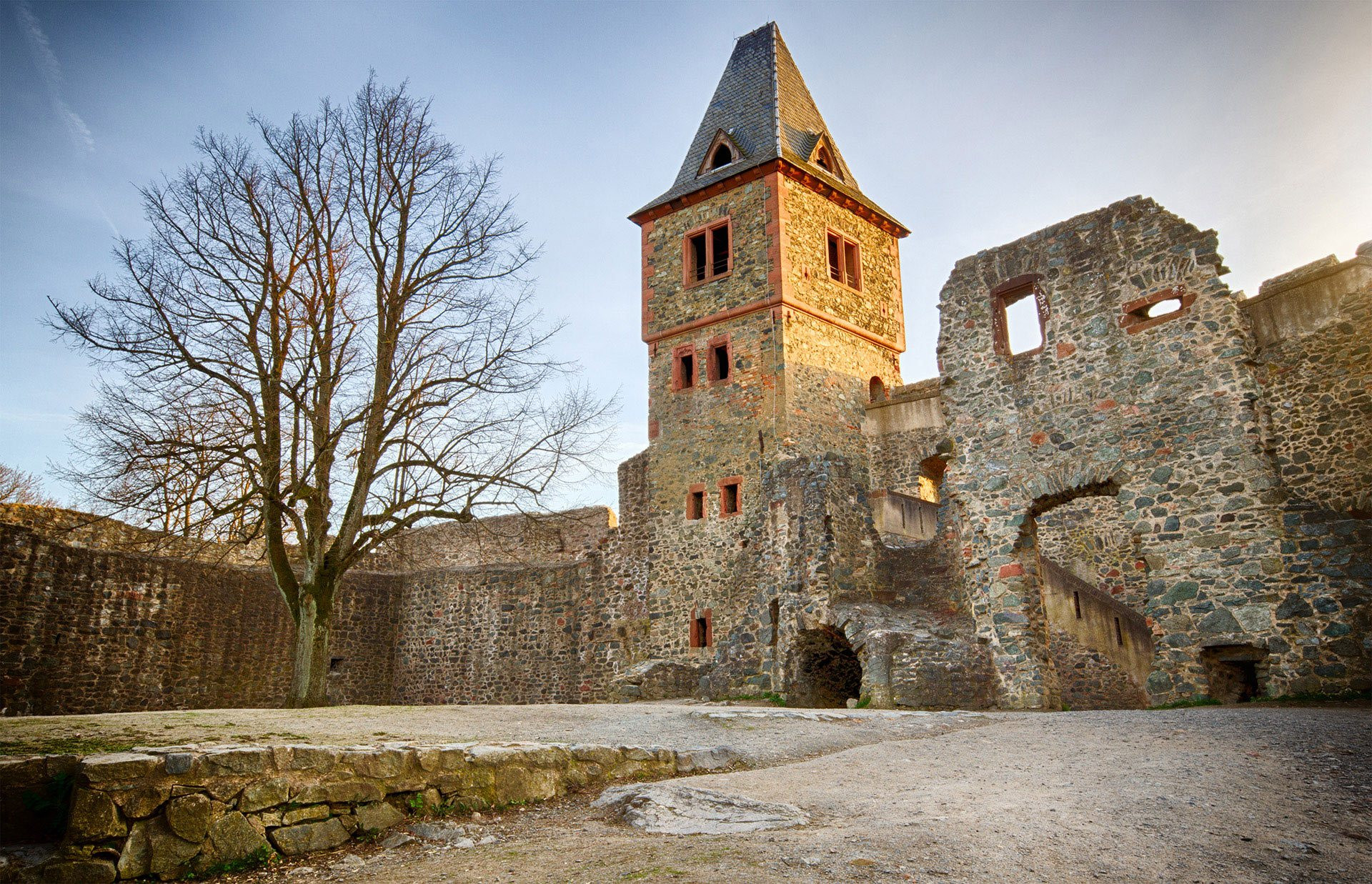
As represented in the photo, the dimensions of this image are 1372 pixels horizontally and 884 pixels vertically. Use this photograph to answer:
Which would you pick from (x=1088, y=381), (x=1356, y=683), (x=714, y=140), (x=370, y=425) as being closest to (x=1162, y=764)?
(x=1356, y=683)

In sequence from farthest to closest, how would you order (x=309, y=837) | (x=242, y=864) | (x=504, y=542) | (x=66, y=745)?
(x=504, y=542) → (x=66, y=745) → (x=309, y=837) → (x=242, y=864)

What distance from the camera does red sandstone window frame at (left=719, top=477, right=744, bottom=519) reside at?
19875mm

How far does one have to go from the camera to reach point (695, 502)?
816 inches

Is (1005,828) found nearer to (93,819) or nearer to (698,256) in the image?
(93,819)

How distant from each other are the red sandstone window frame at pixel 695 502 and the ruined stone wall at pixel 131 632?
9.61 metres

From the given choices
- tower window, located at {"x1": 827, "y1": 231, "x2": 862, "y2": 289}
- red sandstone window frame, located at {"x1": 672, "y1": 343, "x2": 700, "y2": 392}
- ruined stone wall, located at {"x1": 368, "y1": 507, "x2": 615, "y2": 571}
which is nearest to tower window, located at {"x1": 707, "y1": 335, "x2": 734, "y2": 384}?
red sandstone window frame, located at {"x1": 672, "y1": 343, "x2": 700, "y2": 392}

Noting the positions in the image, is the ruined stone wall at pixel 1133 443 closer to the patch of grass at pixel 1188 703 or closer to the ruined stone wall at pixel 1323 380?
the patch of grass at pixel 1188 703

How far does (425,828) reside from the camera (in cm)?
493

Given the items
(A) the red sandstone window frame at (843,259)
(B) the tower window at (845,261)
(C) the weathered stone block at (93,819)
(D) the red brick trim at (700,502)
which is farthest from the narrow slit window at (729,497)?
(C) the weathered stone block at (93,819)

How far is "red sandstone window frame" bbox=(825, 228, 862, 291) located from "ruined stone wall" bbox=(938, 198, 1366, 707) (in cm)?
853

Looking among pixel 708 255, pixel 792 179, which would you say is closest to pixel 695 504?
pixel 708 255

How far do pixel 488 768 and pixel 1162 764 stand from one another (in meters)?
4.54

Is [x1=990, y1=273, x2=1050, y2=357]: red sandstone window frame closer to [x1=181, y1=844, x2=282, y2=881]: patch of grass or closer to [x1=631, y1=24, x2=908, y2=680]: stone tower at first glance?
[x1=631, y1=24, x2=908, y2=680]: stone tower

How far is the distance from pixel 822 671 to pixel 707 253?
1103 cm
